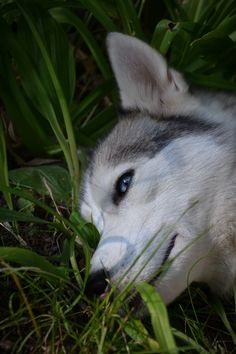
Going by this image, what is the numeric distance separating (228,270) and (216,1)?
1.44 metres

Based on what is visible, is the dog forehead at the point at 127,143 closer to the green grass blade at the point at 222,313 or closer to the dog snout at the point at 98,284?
the dog snout at the point at 98,284

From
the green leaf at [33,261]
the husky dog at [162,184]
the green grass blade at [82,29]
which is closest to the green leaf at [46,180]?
the husky dog at [162,184]

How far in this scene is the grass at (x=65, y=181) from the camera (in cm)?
212

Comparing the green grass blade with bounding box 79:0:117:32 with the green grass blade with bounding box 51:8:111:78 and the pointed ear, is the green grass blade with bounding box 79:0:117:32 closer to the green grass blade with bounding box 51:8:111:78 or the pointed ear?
the green grass blade with bounding box 51:8:111:78

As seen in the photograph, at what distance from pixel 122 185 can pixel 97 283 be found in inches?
17.2

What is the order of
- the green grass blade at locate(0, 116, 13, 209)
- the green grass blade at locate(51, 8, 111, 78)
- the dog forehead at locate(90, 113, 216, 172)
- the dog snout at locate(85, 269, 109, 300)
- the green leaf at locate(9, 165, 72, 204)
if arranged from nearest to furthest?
1. the dog snout at locate(85, 269, 109, 300)
2. the dog forehead at locate(90, 113, 216, 172)
3. the green grass blade at locate(0, 116, 13, 209)
4. the green leaf at locate(9, 165, 72, 204)
5. the green grass blade at locate(51, 8, 111, 78)

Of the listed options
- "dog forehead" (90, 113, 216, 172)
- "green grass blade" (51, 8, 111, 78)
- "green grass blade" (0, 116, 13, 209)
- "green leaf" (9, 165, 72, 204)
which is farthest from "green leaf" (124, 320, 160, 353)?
"green grass blade" (51, 8, 111, 78)

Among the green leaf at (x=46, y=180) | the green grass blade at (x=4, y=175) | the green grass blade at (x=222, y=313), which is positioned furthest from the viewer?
the green leaf at (x=46, y=180)

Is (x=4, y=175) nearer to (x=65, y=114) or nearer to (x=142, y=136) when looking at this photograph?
(x=65, y=114)

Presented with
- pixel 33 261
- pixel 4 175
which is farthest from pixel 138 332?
pixel 4 175

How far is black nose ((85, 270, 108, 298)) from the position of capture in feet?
7.03

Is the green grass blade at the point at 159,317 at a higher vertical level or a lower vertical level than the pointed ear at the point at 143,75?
lower

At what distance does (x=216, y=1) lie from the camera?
123 inches

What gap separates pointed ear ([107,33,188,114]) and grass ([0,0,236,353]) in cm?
29
